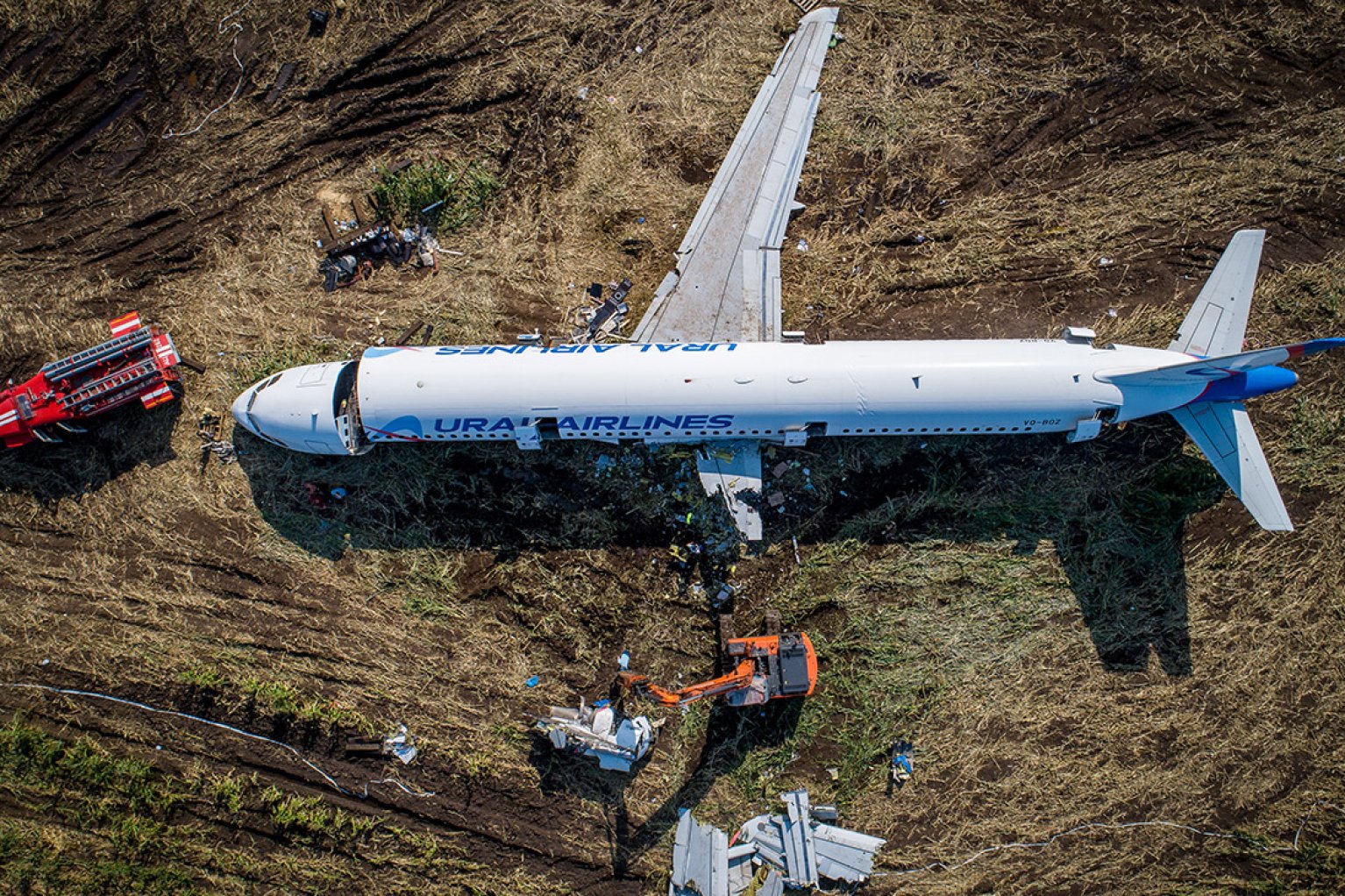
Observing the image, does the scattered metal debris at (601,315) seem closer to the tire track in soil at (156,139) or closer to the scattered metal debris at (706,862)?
the tire track in soil at (156,139)

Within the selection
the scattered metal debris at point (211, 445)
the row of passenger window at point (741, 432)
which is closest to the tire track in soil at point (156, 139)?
the scattered metal debris at point (211, 445)

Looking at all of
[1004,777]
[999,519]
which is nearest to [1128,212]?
[999,519]

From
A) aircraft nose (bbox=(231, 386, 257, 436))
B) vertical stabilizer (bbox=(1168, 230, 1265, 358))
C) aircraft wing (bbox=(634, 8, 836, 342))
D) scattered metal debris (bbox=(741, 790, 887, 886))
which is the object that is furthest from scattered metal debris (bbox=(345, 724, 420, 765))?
vertical stabilizer (bbox=(1168, 230, 1265, 358))

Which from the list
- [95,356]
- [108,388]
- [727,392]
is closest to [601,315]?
[727,392]

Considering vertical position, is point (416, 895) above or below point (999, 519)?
below

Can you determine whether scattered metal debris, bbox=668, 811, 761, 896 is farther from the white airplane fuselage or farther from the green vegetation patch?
the green vegetation patch

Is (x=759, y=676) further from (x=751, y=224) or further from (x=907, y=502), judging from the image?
(x=751, y=224)

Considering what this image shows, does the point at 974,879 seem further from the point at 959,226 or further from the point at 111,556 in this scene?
the point at 111,556
